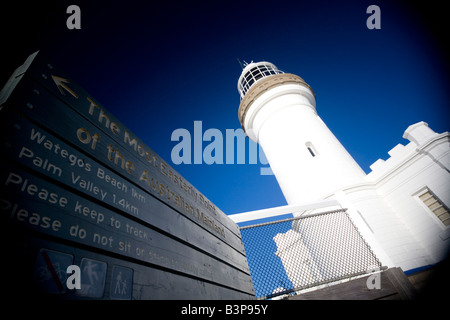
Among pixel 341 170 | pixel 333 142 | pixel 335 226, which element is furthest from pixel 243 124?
pixel 335 226

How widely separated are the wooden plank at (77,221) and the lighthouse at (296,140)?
918 cm

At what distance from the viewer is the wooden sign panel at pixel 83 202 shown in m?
1.00

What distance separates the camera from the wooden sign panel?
3.28 feet

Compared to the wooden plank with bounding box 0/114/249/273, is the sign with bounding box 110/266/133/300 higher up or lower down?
lower down

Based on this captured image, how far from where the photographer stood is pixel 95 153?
1.56 meters

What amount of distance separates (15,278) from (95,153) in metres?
0.88

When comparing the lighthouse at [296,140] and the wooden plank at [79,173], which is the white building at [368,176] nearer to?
the lighthouse at [296,140]

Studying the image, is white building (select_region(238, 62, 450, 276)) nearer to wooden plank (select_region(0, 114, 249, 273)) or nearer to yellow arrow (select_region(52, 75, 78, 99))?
wooden plank (select_region(0, 114, 249, 273))

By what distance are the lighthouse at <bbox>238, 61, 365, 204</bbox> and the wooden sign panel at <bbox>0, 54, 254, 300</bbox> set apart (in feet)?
29.7

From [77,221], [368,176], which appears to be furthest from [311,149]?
[77,221]

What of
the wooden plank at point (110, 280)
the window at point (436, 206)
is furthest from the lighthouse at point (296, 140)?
the wooden plank at point (110, 280)

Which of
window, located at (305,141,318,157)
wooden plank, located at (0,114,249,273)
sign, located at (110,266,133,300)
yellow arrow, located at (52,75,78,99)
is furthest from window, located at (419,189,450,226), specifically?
yellow arrow, located at (52,75,78,99)

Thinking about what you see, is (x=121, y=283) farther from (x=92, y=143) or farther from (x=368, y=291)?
(x=368, y=291)

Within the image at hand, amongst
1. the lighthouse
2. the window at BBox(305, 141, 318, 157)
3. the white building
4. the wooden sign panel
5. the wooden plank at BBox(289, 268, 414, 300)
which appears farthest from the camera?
the window at BBox(305, 141, 318, 157)
